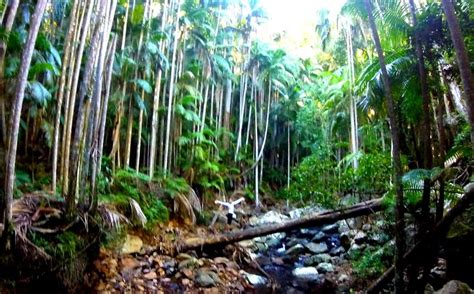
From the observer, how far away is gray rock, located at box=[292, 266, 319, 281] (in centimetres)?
1005

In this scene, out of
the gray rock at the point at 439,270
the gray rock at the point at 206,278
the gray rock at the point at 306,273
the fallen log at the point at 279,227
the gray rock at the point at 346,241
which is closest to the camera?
the gray rock at the point at 439,270

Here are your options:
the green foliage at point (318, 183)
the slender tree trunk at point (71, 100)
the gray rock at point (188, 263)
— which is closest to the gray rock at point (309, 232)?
the green foliage at point (318, 183)

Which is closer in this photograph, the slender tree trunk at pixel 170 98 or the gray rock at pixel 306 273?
the gray rock at pixel 306 273

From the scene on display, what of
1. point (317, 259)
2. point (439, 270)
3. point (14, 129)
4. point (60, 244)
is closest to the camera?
point (14, 129)

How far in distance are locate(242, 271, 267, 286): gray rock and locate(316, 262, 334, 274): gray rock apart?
7.29ft

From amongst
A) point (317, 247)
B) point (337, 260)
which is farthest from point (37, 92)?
point (317, 247)

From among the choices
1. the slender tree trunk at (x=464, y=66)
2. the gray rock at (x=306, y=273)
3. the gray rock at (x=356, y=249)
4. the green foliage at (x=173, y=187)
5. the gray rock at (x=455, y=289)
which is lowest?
the gray rock at (x=306, y=273)

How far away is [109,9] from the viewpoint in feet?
27.2

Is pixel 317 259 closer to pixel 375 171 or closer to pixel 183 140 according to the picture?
pixel 375 171

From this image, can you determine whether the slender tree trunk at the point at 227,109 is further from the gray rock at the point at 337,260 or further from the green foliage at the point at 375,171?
the green foliage at the point at 375,171

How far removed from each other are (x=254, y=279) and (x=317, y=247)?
4484 millimetres

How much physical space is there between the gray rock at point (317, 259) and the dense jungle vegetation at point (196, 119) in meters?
0.91

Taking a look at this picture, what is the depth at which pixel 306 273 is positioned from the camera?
10453mm

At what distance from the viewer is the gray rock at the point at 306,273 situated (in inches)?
396
